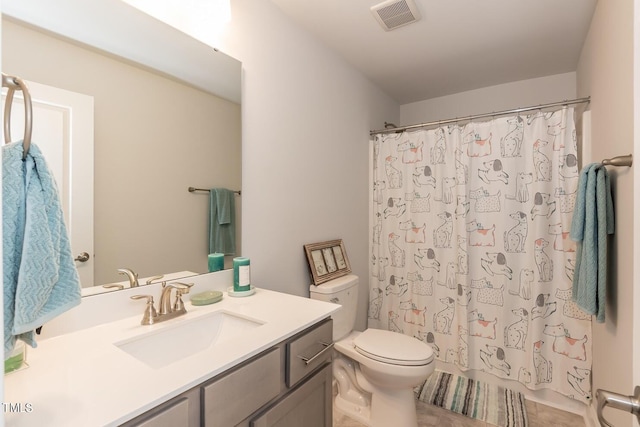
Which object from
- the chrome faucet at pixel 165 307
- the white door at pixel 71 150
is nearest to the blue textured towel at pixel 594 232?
the chrome faucet at pixel 165 307

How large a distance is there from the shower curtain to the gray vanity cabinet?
4.41 feet

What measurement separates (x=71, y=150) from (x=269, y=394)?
99 cm

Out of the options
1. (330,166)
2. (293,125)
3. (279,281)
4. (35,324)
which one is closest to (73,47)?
(35,324)

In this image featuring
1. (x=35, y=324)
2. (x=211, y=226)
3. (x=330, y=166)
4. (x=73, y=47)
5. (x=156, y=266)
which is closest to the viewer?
(x=35, y=324)

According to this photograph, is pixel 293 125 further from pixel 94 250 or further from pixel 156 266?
pixel 94 250

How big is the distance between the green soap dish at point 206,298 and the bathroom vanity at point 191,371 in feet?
0.07

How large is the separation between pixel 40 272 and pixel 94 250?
0.53 metres

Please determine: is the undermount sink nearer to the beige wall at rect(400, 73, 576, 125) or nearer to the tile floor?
the tile floor

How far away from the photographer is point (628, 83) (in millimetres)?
1042

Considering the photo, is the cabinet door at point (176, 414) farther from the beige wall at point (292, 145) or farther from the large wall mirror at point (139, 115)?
the beige wall at point (292, 145)

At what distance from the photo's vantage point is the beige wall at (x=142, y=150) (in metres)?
0.96

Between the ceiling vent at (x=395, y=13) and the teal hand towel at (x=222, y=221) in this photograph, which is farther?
the ceiling vent at (x=395, y=13)

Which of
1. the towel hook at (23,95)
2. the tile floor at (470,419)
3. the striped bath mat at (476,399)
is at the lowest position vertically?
the tile floor at (470,419)

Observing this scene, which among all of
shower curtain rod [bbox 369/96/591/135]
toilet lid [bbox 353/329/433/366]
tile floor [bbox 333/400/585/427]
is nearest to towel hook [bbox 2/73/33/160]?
toilet lid [bbox 353/329/433/366]
